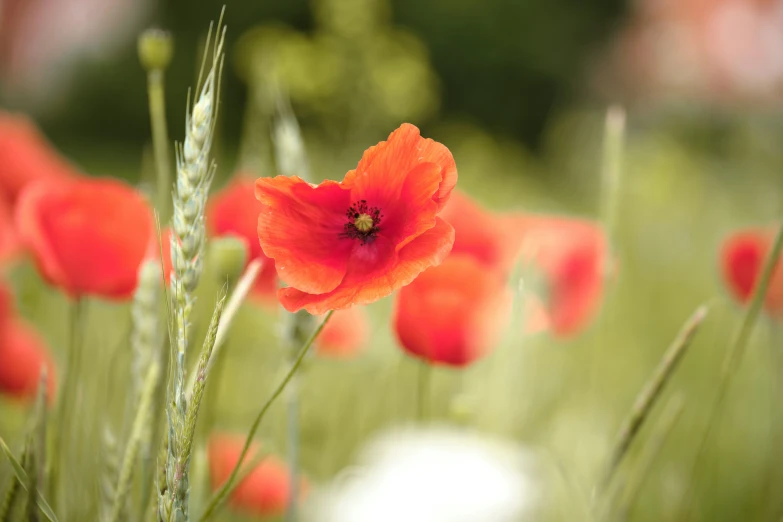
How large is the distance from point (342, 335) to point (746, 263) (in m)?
0.33

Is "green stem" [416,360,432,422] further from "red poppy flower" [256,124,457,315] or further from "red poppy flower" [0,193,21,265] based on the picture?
"red poppy flower" [0,193,21,265]

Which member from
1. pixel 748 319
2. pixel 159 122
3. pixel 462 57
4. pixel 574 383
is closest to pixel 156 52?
pixel 159 122

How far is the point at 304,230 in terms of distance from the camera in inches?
14.2

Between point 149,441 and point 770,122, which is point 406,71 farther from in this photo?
point 149,441

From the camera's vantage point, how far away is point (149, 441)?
0.42 metres

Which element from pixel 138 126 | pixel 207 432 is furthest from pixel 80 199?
pixel 138 126

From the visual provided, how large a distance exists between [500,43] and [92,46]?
142 inches

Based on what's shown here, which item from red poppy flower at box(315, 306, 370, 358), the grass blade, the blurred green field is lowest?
the blurred green field

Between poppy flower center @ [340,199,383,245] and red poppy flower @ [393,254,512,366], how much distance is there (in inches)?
2.5

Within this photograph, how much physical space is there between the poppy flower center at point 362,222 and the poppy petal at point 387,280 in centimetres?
3

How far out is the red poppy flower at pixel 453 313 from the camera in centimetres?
43

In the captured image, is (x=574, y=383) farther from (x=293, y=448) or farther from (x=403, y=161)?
(x=403, y=161)

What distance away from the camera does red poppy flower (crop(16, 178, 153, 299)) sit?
0.49 m

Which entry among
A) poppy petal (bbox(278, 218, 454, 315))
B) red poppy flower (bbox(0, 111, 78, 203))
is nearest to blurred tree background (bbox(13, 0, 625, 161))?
red poppy flower (bbox(0, 111, 78, 203))
